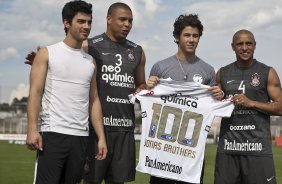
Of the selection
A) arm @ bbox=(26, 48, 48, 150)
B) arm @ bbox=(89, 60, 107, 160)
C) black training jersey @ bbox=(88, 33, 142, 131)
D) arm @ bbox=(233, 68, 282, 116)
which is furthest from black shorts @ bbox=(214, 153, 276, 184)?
arm @ bbox=(26, 48, 48, 150)

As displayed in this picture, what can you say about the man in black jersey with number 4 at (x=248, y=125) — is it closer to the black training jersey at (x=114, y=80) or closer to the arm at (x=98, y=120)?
the black training jersey at (x=114, y=80)

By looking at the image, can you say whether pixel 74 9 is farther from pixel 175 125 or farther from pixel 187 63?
pixel 175 125

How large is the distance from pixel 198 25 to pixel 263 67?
0.91 m

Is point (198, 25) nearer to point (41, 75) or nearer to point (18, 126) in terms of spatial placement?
point (41, 75)

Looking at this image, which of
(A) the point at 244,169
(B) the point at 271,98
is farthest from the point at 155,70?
(A) the point at 244,169

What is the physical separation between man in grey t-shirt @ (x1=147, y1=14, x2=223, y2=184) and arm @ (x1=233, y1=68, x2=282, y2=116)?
280 millimetres

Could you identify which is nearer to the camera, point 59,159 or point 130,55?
point 59,159

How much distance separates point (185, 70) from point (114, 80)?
0.85 m

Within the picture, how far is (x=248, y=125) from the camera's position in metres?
6.19

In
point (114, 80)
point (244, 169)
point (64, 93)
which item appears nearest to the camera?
point (64, 93)

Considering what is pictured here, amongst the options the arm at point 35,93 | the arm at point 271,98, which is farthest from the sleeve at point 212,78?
the arm at point 35,93

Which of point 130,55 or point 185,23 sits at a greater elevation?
point 185,23

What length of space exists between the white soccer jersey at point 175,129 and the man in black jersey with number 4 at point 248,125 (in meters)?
0.24

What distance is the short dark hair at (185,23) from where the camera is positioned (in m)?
6.27
